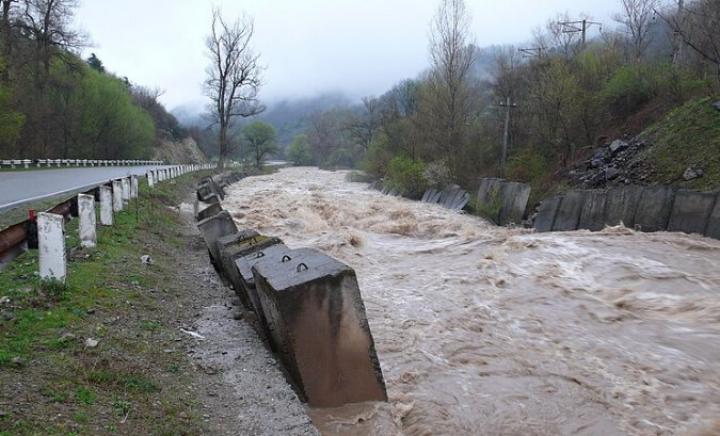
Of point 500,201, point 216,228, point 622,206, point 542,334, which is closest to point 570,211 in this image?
point 622,206

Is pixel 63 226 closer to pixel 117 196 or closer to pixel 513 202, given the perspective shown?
pixel 117 196

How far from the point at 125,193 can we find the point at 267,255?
338 inches

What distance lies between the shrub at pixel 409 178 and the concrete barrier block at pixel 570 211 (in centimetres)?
1210

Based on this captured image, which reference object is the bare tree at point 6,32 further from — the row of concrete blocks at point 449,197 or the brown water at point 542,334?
the brown water at point 542,334

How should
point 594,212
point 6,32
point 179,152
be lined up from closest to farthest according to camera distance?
point 594,212 < point 6,32 < point 179,152

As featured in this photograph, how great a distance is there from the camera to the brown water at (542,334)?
4.67m

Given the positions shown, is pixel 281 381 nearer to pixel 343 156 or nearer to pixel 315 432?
pixel 315 432

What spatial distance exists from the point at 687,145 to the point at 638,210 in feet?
12.0

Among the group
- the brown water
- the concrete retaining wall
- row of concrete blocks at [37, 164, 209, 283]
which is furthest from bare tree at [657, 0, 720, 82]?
row of concrete blocks at [37, 164, 209, 283]

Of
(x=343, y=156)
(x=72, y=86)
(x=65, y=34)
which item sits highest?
(x=65, y=34)

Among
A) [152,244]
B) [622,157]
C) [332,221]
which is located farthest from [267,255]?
[622,157]

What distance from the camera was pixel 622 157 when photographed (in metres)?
17.8

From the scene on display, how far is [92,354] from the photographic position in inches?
175

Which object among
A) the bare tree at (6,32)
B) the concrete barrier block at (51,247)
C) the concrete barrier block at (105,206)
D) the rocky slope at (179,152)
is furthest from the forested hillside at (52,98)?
the concrete barrier block at (51,247)
